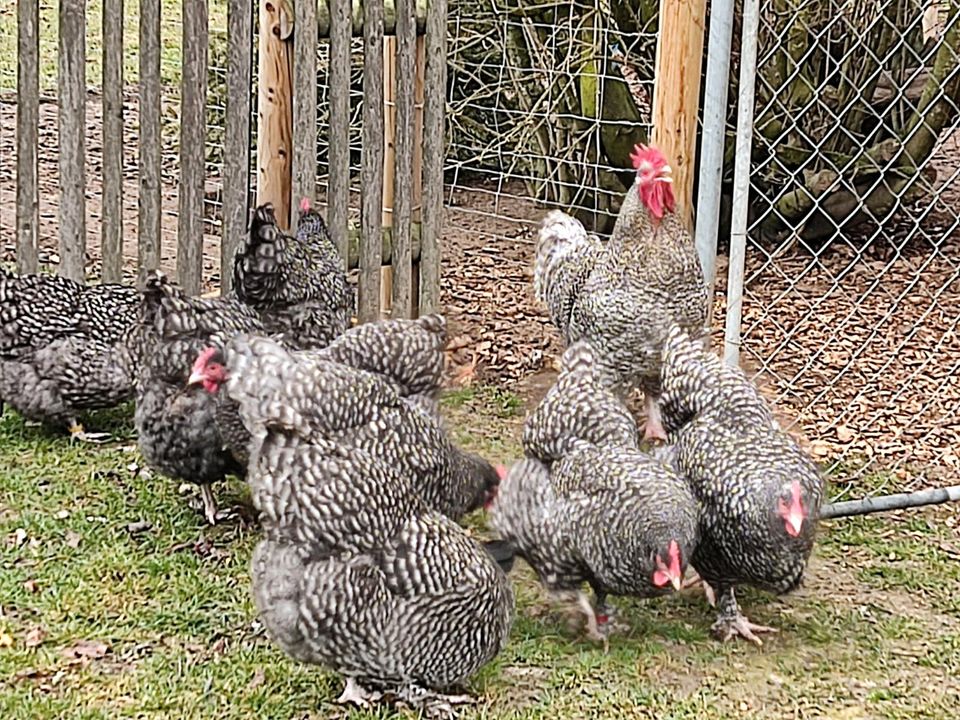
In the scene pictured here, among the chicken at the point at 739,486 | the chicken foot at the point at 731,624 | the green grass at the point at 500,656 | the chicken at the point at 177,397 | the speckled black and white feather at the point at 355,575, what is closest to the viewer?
the speckled black and white feather at the point at 355,575

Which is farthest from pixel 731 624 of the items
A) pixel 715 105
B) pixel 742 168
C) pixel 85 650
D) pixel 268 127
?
pixel 268 127

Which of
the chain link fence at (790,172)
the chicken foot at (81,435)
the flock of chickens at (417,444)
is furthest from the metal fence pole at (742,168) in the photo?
the chicken foot at (81,435)

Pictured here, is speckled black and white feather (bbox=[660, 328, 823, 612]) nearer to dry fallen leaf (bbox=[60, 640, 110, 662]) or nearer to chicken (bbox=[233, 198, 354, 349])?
chicken (bbox=[233, 198, 354, 349])

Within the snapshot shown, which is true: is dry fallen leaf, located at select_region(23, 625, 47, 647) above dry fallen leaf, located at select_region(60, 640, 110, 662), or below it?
above

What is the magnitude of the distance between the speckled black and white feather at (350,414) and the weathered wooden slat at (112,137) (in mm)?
2269

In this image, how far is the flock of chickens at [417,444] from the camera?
3695 mm

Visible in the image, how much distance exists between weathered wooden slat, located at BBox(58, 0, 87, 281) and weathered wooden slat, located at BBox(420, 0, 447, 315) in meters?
1.60

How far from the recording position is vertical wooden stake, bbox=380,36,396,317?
6332 millimetres

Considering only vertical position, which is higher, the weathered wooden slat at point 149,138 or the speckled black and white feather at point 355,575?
the weathered wooden slat at point 149,138

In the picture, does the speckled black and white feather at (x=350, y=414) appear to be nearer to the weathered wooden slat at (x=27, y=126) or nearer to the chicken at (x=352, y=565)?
the chicken at (x=352, y=565)

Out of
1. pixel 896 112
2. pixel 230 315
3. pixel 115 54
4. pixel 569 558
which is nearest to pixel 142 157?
pixel 115 54

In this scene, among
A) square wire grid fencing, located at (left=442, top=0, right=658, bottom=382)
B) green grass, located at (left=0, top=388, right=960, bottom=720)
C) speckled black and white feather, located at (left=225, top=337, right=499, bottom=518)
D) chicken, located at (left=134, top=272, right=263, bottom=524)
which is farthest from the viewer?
square wire grid fencing, located at (left=442, top=0, right=658, bottom=382)

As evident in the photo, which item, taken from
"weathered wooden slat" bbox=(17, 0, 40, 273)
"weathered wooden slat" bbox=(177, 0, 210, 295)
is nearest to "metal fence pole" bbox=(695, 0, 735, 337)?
"weathered wooden slat" bbox=(177, 0, 210, 295)

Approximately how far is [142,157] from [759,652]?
11.7ft
